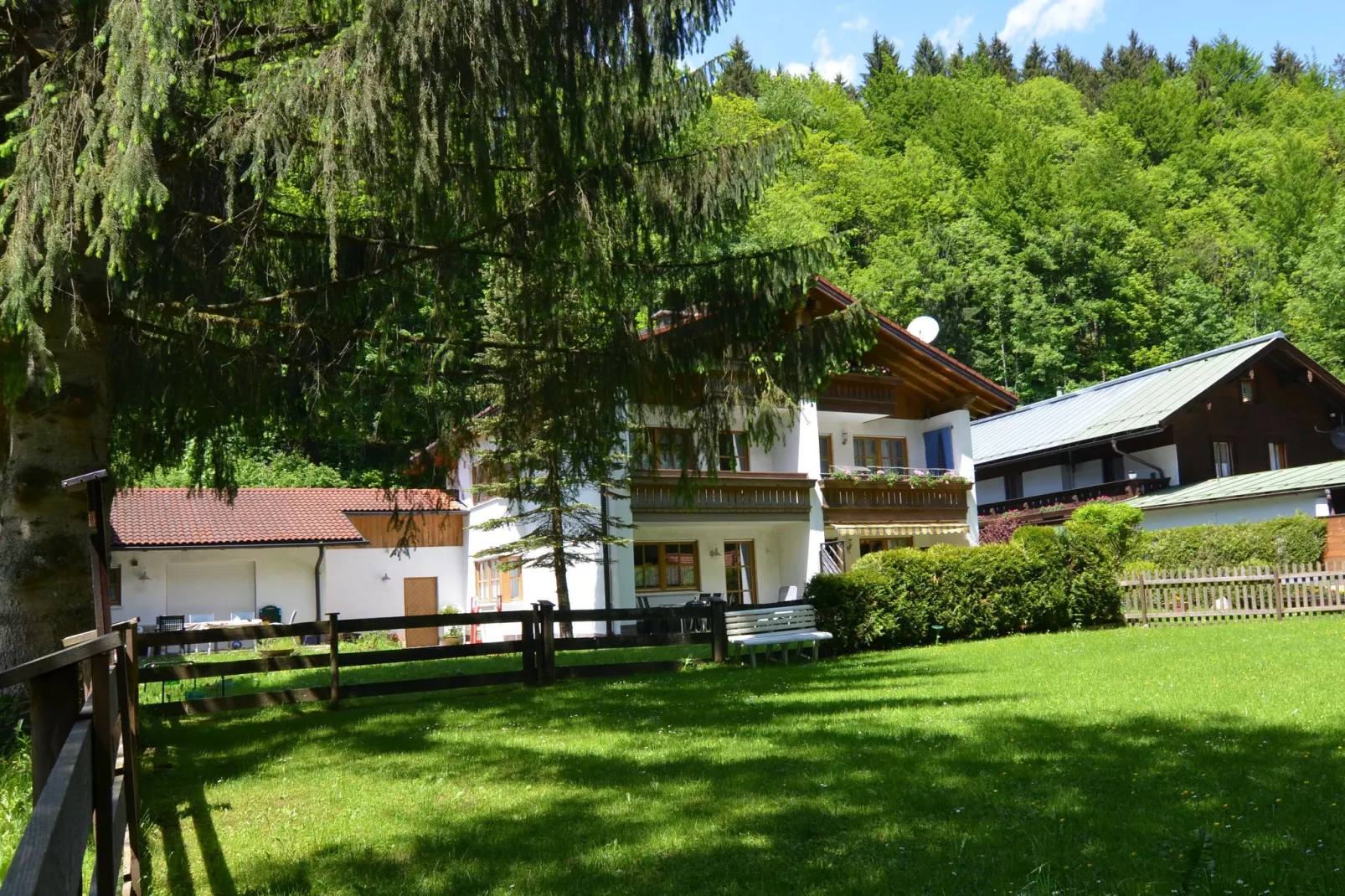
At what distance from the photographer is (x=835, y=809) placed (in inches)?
255

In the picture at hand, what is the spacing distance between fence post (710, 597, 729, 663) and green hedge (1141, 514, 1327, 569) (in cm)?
1598

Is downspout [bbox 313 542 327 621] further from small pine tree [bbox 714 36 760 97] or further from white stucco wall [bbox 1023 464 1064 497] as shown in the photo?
small pine tree [bbox 714 36 760 97]

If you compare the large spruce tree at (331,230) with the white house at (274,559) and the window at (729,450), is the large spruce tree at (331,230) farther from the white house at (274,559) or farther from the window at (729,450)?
the white house at (274,559)

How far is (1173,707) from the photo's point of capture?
963 cm

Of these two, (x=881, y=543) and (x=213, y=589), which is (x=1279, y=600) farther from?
(x=213, y=589)

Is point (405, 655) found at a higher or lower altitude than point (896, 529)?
lower

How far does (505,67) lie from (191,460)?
7.14 metres

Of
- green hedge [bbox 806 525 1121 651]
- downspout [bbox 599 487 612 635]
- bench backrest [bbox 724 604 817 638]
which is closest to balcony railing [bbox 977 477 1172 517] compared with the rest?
green hedge [bbox 806 525 1121 651]

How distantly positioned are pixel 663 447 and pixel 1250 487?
2800 cm

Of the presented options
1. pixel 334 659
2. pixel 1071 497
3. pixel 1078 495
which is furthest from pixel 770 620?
pixel 1071 497

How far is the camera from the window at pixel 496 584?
29641 millimetres

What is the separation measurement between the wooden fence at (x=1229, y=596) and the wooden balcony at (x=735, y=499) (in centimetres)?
886

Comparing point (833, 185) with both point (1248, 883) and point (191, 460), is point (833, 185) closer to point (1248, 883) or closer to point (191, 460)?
point (191, 460)

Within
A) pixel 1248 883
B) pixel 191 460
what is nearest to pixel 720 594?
pixel 191 460
